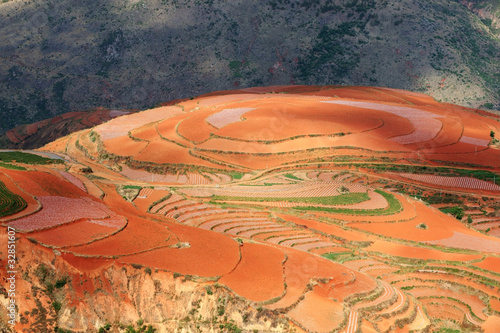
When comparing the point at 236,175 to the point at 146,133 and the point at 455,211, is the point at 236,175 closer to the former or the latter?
the point at 146,133

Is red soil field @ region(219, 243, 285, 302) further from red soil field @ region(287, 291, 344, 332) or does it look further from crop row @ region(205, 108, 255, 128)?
crop row @ region(205, 108, 255, 128)

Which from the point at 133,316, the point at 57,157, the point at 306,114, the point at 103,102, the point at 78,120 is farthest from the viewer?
the point at 103,102

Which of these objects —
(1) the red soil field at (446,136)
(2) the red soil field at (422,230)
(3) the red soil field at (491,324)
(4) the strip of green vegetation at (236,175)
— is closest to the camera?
(3) the red soil field at (491,324)

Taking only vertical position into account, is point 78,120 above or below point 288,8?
below

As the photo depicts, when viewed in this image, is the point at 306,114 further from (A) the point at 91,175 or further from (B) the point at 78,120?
(B) the point at 78,120

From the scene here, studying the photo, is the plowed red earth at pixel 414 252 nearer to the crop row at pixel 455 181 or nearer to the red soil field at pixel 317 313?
the red soil field at pixel 317 313

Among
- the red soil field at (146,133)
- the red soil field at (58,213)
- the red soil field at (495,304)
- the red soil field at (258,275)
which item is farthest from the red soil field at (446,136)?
the red soil field at (58,213)

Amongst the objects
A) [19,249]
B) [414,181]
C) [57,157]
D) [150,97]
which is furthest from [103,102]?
[19,249]
